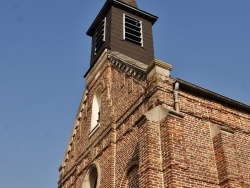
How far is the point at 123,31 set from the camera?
18031 mm

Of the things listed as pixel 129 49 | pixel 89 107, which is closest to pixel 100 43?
pixel 129 49

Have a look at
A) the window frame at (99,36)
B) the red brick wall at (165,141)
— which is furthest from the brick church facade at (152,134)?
the window frame at (99,36)

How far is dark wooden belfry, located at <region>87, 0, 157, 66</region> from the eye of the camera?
56.6 ft

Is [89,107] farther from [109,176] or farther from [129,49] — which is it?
[109,176]

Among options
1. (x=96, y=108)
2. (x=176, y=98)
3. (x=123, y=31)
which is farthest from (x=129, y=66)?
(x=123, y=31)

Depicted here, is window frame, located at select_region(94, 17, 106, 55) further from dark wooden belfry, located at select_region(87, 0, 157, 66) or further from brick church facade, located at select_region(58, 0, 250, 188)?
brick church facade, located at select_region(58, 0, 250, 188)

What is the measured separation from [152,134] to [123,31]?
9.34m

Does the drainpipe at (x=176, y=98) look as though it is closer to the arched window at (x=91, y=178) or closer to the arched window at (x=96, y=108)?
the arched window at (x=91, y=178)

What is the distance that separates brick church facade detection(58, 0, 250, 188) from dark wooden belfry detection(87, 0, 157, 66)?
74cm

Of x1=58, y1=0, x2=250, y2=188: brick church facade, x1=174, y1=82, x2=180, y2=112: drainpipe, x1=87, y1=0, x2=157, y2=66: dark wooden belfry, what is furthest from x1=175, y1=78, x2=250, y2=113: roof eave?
x1=87, y1=0, x2=157, y2=66: dark wooden belfry

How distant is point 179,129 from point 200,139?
40.5 inches

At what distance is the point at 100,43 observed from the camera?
1850 cm

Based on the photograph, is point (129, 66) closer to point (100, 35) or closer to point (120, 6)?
point (100, 35)

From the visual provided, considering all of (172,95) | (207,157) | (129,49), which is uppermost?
(129,49)
